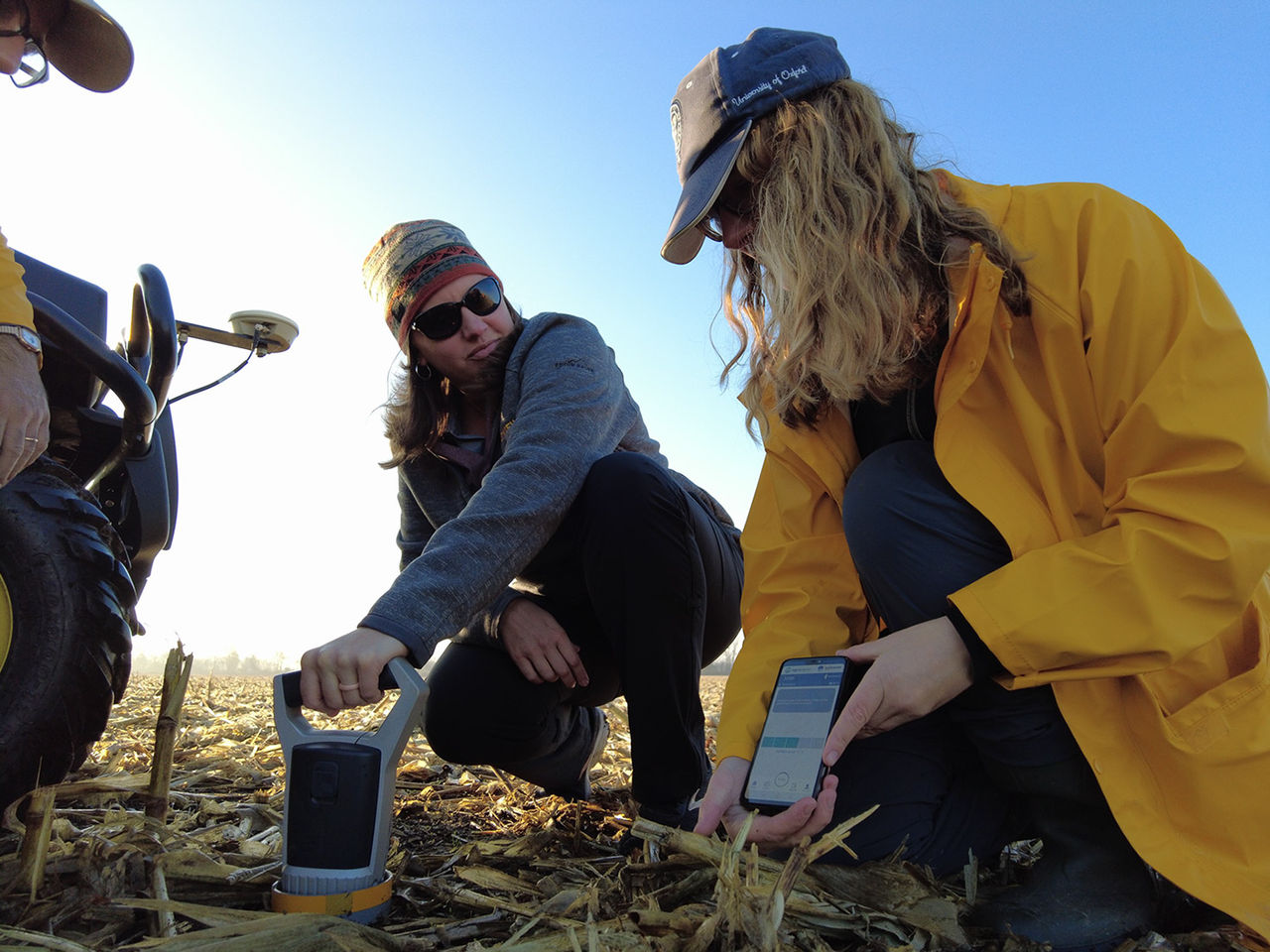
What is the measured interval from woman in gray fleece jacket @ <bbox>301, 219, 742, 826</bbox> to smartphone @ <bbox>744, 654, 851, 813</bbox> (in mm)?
450

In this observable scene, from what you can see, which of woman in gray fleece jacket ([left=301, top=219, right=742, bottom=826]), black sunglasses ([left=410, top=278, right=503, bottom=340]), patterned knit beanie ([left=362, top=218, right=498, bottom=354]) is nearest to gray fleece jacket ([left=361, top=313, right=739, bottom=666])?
woman in gray fleece jacket ([left=301, top=219, right=742, bottom=826])

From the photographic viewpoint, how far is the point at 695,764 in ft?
6.32

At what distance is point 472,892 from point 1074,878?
96 centimetres

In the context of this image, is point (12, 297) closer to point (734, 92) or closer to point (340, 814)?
point (340, 814)

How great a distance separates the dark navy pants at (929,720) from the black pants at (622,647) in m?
0.42

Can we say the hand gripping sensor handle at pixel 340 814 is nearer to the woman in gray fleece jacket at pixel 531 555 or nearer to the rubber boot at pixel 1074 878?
the woman in gray fleece jacket at pixel 531 555

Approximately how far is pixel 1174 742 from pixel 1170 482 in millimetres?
369

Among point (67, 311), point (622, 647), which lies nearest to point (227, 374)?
point (67, 311)

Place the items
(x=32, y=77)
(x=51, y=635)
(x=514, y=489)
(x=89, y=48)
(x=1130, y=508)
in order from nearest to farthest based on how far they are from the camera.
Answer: (x=1130, y=508)
(x=51, y=635)
(x=514, y=489)
(x=32, y=77)
(x=89, y=48)

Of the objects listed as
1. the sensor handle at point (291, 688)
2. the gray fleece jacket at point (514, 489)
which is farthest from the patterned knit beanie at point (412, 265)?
the sensor handle at point (291, 688)

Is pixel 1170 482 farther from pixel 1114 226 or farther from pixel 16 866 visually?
pixel 16 866

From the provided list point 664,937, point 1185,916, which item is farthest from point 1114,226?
point 664,937

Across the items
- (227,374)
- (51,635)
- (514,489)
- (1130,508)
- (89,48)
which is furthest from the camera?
(227,374)

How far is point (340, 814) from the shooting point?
1382mm
